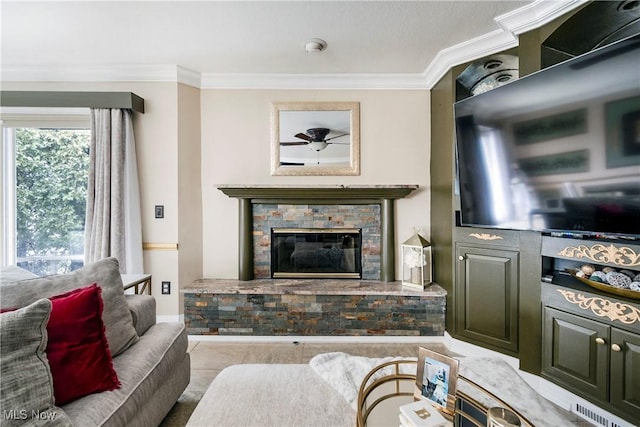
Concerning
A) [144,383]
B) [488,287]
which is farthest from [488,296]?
[144,383]

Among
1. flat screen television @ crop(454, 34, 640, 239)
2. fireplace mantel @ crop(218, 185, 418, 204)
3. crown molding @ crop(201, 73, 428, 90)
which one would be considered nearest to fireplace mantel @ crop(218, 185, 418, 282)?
fireplace mantel @ crop(218, 185, 418, 204)

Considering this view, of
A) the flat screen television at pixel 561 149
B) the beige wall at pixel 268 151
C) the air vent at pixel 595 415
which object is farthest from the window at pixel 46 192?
the air vent at pixel 595 415

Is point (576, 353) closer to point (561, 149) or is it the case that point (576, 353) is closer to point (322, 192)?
point (561, 149)

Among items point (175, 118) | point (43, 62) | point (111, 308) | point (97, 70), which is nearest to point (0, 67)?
point (43, 62)

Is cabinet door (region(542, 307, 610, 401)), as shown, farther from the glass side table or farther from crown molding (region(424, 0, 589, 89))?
crown molding (region(424, 0, 589, 89))

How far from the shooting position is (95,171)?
8.80 feet

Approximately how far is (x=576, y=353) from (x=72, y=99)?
418 cm

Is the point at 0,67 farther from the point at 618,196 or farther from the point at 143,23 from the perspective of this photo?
the point at 618,196

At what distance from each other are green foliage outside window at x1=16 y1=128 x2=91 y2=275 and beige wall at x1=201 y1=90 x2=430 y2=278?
116cm

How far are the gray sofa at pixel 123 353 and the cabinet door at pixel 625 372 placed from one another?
2276 mm

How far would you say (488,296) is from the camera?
2.24 m

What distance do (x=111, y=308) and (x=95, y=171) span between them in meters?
1.86
